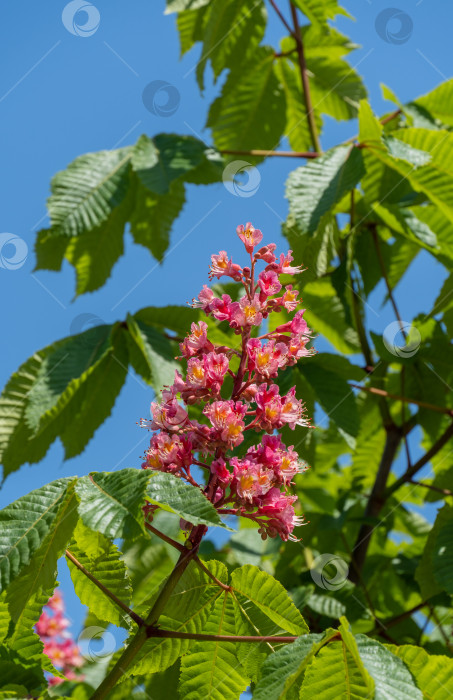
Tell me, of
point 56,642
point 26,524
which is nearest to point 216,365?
point 26,524

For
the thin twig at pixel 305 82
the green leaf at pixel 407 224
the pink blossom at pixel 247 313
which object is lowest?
the pink blossom at pixel 247 313

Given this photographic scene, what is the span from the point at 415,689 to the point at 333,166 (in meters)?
1.69

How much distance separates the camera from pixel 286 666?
A: 3.90 feet

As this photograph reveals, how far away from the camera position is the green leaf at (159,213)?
3016mm

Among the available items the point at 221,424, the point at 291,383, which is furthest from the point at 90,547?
the point at 291,383

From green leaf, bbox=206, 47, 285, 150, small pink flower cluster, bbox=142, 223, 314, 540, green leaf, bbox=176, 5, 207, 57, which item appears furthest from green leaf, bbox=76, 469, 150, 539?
green leaf, bbox=176, 5, 207, 57

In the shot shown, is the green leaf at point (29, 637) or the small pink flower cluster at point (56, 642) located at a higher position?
the green leaf at point (29, 637)

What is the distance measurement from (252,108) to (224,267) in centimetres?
189

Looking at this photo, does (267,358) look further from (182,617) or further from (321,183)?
(321,183)

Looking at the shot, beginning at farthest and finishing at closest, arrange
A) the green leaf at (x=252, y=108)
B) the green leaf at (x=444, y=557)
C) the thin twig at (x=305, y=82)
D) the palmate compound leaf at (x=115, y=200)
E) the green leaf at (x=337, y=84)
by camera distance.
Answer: the green leaf at (x=337, y=84)
the green leaf at (x=252, y=108)
the thin twig at (x=305, y=82)
the palmate compound leaf at (x=115, y=200)
the green leaf at (x=444, y=557)

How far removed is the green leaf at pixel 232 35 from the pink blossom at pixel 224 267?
172 cm

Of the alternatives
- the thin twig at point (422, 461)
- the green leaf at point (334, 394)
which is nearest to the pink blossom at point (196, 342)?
the green leaf at point (334, 394)

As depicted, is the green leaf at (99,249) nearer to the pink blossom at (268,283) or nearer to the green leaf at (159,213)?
the green leaf at (159,213)

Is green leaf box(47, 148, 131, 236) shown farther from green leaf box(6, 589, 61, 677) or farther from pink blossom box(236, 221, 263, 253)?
green leaf box(6, 589, 61, 677)
